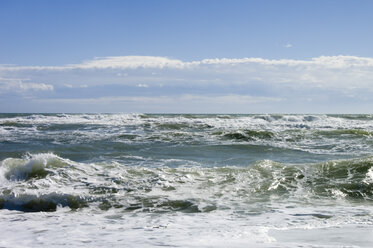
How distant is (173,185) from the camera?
22.8 ft

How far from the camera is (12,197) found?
6145 millimetres

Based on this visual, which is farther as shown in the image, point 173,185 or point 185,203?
point 173,185

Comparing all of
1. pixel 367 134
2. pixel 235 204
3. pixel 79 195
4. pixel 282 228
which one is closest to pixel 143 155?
pixel 79 195

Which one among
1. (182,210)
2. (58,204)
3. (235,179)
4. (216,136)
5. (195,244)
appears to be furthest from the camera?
(216,136)

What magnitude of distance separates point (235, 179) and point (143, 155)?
4.29 metres

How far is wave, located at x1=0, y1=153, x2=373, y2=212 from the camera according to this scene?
237 inches

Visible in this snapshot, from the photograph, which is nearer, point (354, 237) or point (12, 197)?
point (354, 237)

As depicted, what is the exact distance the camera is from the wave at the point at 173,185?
602 cm

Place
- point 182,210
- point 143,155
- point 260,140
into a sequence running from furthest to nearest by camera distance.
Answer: point 260,140 → point 143,155 → point 182,210

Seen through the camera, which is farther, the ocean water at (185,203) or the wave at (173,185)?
the wave at (173,185)

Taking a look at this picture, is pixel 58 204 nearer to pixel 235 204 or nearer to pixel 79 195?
pixel 79 195

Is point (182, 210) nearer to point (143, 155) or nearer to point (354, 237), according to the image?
point (354, 237)

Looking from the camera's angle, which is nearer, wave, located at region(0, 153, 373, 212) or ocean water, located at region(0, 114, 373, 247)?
ocean water, located at region(0, 114, 373, 247)

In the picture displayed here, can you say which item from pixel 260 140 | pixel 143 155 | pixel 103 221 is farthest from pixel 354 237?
pixel 260 140
